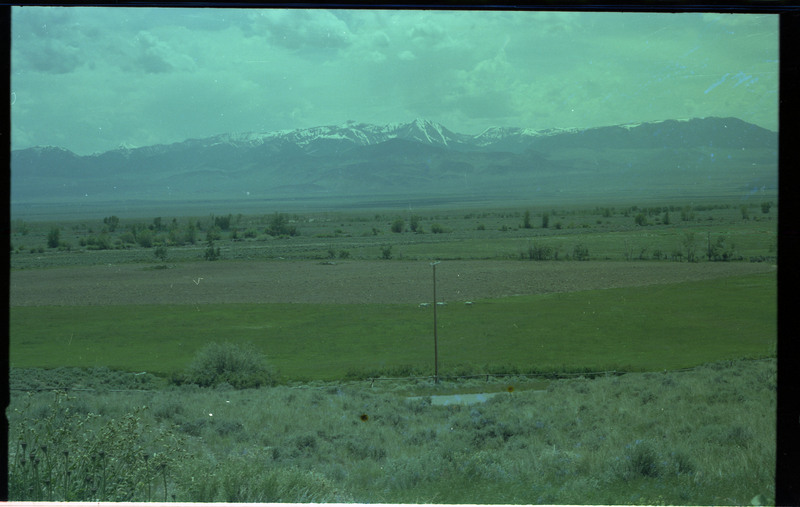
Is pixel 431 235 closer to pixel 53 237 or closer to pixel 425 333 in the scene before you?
pixel 425 333

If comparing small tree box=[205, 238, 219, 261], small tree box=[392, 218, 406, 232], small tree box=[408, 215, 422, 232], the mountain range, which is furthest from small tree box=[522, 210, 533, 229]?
small tree box=[205, 238, 219, 261]

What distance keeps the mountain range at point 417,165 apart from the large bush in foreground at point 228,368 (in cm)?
108

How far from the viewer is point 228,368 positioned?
4.75 metres

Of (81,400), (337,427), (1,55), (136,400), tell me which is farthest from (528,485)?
(1,55)

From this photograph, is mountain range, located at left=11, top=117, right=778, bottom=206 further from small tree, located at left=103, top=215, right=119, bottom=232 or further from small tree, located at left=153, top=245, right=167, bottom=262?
small tree, located at left=153, top=245, right=167, bottom=262

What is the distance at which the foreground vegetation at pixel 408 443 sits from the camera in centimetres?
413

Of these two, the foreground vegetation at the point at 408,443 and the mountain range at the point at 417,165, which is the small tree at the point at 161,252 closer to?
the mountain range at the point at 417,165

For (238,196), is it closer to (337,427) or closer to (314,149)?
(314,149)

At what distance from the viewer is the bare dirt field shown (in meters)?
4.95

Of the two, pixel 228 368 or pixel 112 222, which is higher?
pixel 112 222

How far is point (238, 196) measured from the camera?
5.03 m

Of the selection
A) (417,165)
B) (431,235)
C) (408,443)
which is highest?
(417,165)

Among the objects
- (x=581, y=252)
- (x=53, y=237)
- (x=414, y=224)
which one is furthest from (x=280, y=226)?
(x=581, y=252)

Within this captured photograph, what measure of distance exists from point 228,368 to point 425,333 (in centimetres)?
137
